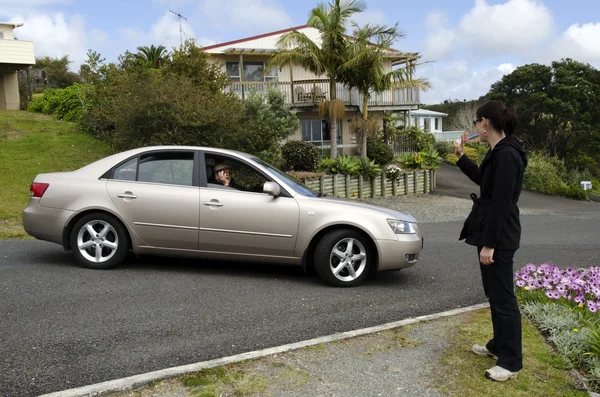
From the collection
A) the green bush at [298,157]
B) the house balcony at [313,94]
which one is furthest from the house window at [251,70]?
the green bush at [298,157]

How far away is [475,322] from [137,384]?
122 inches

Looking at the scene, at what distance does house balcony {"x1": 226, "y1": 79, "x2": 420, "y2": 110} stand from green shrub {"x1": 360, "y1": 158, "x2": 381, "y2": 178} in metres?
7.21

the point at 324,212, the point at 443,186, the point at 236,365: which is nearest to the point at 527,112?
the point at 443,186

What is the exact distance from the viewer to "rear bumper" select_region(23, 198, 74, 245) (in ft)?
22.7

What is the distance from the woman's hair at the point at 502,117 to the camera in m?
3.94

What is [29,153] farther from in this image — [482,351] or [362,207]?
[482,351]

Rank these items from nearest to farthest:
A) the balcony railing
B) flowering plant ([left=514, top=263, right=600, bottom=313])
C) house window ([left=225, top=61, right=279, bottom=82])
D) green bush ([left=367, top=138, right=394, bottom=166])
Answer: flowering plant ([left=514, top=263, right=600, bottom=313]), green bush ([left=367, top=138, right=394, bottom=166]), the balcony railing, house window ([left=225, top=61, right=279, bottom=82])

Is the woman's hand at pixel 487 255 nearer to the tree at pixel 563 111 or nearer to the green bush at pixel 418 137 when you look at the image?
the green bush at pixel 418 137

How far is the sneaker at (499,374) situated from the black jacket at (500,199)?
0.85 meters

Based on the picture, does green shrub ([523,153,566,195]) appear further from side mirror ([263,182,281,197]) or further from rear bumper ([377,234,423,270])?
side mirror ([263,182,281,197])

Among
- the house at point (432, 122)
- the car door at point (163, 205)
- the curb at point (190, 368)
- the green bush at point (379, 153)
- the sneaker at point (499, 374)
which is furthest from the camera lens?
the house at point (432, 122)

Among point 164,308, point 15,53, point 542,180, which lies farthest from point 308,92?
point 164,308

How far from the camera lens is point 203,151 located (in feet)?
23.4

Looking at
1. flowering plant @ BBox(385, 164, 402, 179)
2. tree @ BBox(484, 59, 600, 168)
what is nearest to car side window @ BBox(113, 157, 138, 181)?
flowering plant @ BBox(385, 164, 402, 179)
